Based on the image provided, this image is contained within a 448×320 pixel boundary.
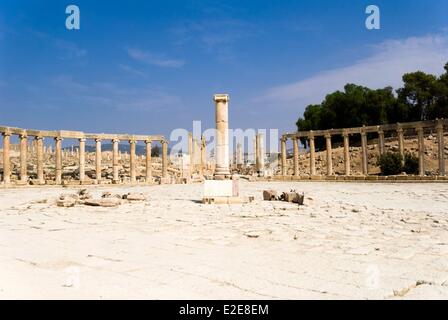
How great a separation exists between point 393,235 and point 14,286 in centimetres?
657

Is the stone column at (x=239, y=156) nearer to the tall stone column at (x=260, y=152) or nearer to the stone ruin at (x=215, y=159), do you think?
the stone ruin at (x=215, y=159)

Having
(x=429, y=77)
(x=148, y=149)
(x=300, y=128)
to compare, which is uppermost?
(x=429, y=77)

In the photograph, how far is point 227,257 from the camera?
606 centimetres

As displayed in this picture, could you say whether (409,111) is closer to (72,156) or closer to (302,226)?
(72,156)

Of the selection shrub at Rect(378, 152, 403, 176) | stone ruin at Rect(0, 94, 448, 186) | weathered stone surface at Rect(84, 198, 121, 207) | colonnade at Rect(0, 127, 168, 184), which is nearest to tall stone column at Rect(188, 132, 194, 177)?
stone ruin at Rect(0, 94, 448, 186)

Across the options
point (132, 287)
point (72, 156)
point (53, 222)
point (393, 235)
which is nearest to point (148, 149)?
point (72, 156)

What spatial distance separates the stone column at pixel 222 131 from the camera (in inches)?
666

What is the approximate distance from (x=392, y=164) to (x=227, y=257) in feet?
106

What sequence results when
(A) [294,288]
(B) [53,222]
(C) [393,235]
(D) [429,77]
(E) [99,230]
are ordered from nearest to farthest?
(A) [294,288] → (C) [393,235] → (E) [99,230] → (B) [53,222] → (D) [429,77]

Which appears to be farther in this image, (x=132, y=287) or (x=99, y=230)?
(x=99, y=230)

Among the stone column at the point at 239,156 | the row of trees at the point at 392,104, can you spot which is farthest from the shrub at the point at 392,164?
the stone column at the point at 239,156

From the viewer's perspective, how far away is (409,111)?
5381 centimetres

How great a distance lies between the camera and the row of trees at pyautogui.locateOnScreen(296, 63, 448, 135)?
5153cm

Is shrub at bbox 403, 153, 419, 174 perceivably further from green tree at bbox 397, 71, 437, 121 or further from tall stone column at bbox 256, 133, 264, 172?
green tree at bbox 397, 71, 437, 121
